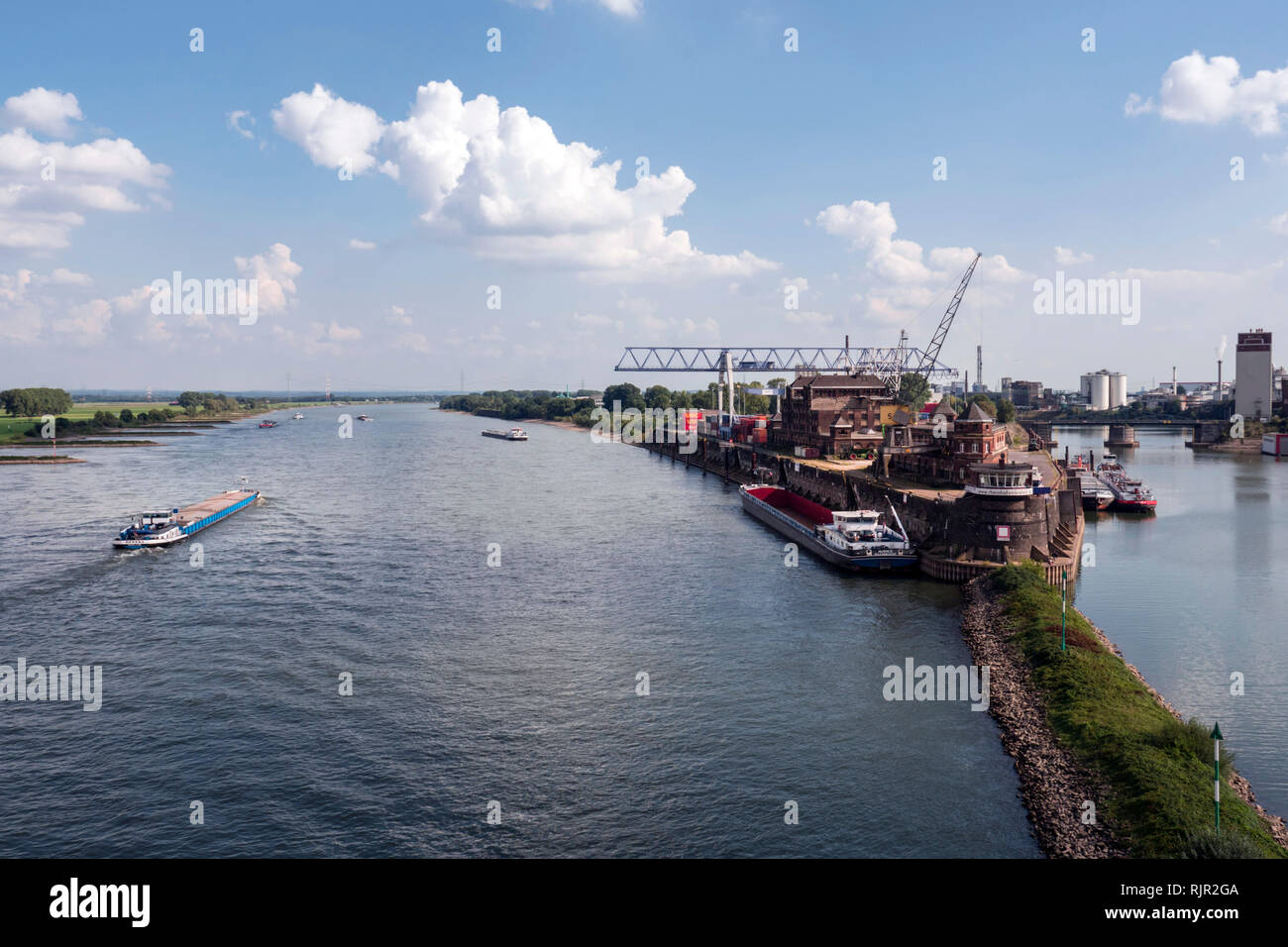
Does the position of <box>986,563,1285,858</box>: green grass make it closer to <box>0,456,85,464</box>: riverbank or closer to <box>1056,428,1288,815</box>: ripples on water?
<box>1056,428,1288,815</box>: ripples on water

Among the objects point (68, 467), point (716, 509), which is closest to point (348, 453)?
point (68, 467)

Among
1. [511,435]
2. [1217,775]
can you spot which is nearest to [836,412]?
[1217,775]

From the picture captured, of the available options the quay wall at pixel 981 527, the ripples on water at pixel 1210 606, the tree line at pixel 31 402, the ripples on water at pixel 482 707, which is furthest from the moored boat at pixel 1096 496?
the tree line at pixel 31 402

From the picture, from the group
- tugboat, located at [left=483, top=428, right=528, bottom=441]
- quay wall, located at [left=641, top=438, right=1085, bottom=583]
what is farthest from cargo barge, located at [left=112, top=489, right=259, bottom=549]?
tugboat, located at [left=483, top=428, right=528, bottom=441]

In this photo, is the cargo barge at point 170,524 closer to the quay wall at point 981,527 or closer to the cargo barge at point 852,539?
the cargo barge at point 852,539

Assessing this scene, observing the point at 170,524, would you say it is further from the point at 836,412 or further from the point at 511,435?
the point at 511,435
